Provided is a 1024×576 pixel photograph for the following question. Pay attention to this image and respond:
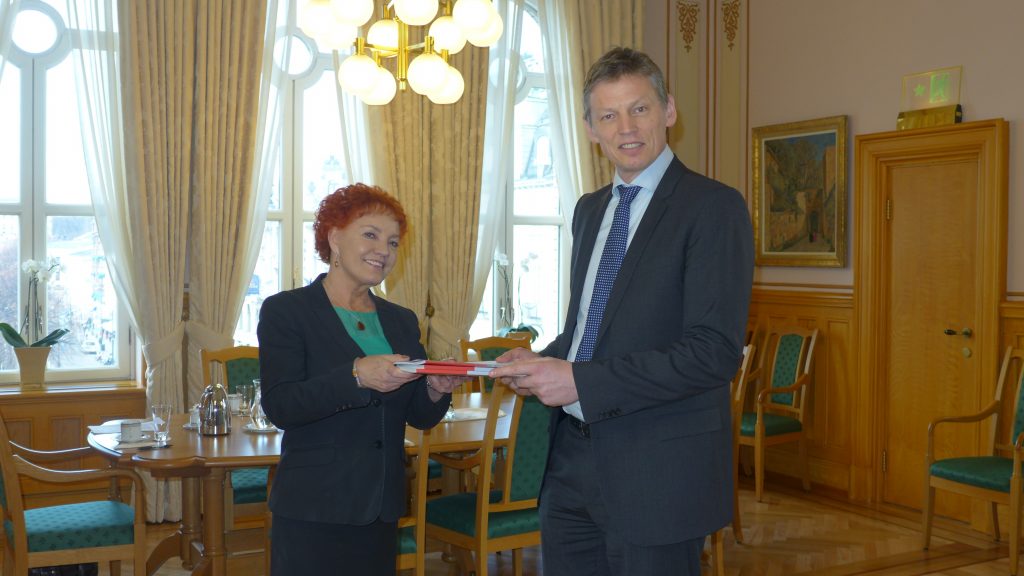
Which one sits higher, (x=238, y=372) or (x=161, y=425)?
(x=238, y=372)

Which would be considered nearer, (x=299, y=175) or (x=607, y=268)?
(x=607, y=268)

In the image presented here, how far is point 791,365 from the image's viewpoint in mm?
6762

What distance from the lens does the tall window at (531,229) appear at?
23.6 ft

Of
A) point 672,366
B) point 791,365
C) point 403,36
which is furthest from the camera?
point 791,365

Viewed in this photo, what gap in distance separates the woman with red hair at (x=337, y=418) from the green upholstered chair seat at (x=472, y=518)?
141 cm

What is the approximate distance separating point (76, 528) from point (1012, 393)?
4.93 m

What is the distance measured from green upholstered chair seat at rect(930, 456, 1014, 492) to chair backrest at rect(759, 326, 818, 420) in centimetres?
140

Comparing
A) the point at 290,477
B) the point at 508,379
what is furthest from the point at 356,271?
the point at 508,379

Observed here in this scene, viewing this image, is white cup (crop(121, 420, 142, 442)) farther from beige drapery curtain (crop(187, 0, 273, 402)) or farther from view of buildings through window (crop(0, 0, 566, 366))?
view of buildings through window (crop(0, 0, 566, 366))

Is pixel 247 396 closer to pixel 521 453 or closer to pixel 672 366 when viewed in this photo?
pixel 521 453

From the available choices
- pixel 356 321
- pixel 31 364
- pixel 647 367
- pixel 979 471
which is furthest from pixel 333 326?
pixel 979 471

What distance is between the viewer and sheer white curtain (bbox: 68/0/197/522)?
566 cm

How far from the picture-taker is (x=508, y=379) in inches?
79.0

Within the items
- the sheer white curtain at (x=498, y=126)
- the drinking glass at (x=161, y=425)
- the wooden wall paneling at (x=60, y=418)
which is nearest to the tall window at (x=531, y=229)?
the sheer white curtain at (x=498, y=126)
